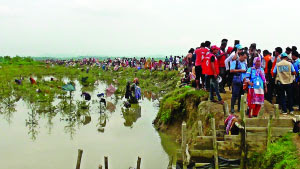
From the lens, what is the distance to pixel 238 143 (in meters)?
6.06

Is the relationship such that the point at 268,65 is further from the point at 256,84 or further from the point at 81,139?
the point at 81,139

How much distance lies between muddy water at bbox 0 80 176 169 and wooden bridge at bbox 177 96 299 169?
303 centimetres

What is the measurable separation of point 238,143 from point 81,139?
710 centimetres

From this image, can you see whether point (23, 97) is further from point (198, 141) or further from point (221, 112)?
point (198, 141)

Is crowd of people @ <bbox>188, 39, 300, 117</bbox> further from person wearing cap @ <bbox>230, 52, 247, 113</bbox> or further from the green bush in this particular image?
the green bush

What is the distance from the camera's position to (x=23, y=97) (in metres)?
20.8

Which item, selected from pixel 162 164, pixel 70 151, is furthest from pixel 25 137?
pixel 162 164

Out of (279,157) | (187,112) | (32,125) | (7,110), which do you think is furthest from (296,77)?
(7,110)

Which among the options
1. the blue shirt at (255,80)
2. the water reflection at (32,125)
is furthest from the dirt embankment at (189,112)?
the water reflection at (32,125)

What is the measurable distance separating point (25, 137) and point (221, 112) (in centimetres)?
746

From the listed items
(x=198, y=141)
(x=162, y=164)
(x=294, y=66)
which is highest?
(x=294, y=66)

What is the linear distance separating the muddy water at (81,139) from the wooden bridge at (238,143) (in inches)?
119

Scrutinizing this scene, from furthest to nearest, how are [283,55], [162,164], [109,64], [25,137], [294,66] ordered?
1. [109,64]
2. [25,137]
3. [162,164]
4. [294,66]
5. [283,55]

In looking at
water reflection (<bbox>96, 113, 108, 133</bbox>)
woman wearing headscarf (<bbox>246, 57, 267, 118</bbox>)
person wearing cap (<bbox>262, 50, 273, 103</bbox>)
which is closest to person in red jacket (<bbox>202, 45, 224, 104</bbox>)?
woman wearing headscarf (<bbox>246, 57, 267, 118</bbox>)
